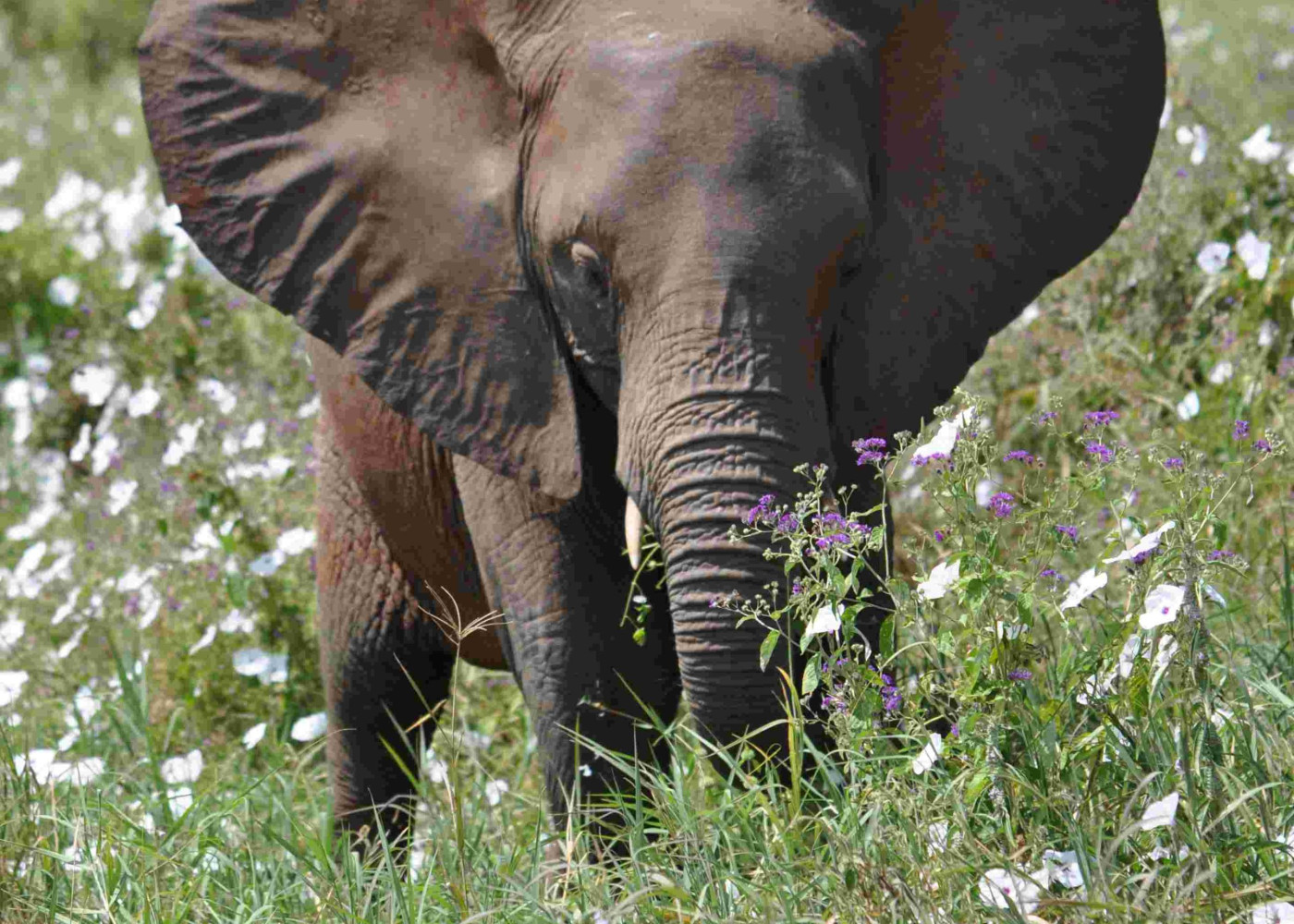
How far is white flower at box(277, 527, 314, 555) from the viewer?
545cm

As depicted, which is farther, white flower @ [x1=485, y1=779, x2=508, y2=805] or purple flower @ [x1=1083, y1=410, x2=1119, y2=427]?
white flower @ [x1=485, y1=779, x2=508, y2=805]

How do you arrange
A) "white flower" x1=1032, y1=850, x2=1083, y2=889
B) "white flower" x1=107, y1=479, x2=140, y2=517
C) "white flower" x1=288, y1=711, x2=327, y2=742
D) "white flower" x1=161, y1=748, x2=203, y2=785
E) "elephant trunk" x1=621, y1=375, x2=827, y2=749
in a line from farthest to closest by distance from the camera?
1. "white flower" x1=107, y1=479, x2=140, y2=517
2. "white flower" x1=288, y1=711, x2=327, y2=742
3. "white flower" x1=161, y1=748, x2=203, y2=785
4. "elephant trunk" x1=621, y1=375, x2=827, y2=749
5. "white flower" x1=1032, y1=850, x2=1083, y2=889

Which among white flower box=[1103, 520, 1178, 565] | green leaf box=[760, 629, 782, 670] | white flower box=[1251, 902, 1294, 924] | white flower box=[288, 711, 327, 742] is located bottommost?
white flower box=[288, 711, 327, 742]

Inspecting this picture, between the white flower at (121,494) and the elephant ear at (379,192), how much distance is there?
6.11 ft

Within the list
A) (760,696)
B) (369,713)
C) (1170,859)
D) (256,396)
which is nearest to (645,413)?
(760,696)

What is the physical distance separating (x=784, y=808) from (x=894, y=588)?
510mm

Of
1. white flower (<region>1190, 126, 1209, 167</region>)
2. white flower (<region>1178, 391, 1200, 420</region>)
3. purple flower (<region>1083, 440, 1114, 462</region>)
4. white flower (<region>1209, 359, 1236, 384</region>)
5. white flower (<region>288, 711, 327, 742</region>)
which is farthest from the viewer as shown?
white flower (<region>1190, 126, 1209, 167</region>)

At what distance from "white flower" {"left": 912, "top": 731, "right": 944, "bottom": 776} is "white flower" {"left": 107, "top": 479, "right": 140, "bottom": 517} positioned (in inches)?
128

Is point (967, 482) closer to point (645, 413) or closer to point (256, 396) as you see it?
point (645, 413)

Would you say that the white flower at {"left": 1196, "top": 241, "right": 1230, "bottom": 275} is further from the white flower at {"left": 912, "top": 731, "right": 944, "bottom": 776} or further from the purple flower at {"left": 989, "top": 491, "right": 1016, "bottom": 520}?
the white flower at {"left": 912, "top": 731, "right": 944, "bottom": 776}

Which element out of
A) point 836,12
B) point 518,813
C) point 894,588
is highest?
point 836,12

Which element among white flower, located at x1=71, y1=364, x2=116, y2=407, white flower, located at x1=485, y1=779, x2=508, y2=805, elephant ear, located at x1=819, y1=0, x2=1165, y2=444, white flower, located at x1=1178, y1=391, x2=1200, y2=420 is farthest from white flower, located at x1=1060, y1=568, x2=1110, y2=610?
white flower, located at x1=71, y1=364, x2=116, y2=407

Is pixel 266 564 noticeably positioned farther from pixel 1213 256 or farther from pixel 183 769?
pixel 1213 256

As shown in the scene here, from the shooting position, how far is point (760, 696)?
3.35m
